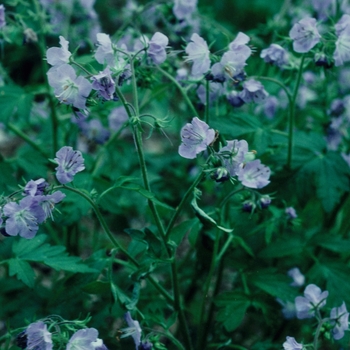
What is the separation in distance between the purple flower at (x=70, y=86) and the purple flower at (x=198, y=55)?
1.54 feet

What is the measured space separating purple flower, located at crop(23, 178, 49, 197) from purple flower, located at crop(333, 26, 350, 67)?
1.22 meters

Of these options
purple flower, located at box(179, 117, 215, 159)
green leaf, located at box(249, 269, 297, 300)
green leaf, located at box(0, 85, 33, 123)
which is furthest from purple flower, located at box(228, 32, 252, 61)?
green leaf, located at box(0, 85, 33, 123)

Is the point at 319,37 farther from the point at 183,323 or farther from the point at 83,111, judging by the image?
the point at 183,323

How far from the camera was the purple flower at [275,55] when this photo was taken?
2.58 meters

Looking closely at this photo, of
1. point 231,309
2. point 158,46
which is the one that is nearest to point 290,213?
point 231,309

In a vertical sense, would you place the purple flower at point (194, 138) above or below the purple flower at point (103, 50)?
below

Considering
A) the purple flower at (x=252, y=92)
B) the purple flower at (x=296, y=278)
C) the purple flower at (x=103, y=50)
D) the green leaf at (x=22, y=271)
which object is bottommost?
the purple flower at (x=296, y=278)

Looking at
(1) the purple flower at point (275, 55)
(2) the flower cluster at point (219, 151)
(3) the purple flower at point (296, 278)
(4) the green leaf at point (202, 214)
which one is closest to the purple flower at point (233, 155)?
(2) the flower cluster at point (219, 151)

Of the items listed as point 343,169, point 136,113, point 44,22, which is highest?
point 136,113

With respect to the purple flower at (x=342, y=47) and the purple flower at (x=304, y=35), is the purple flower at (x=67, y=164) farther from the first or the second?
the purple flower at (x=342, y=47)

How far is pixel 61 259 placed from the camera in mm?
2395

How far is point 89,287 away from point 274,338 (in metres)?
1.28

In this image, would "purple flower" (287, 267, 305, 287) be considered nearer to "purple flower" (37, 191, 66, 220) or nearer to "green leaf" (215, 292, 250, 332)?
"green leaf" (215, 292, 250, 332)

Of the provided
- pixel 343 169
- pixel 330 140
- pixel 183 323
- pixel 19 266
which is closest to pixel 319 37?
pixel 343 169
